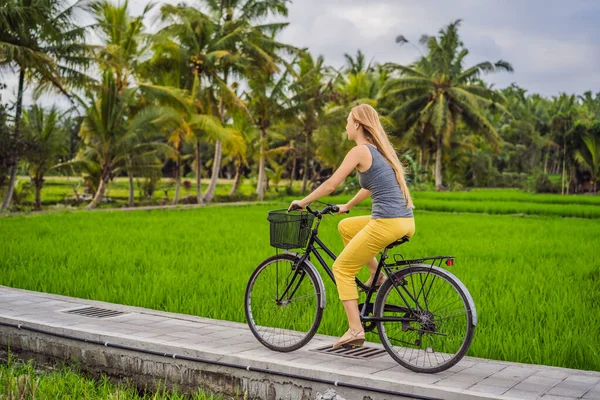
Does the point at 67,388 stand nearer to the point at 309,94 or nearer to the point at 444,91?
the point at 309,94

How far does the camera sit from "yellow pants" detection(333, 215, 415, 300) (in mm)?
4078

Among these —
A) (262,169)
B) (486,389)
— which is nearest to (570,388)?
(486,389)

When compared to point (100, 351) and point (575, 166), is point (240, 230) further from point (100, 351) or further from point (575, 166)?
point (575, 166)

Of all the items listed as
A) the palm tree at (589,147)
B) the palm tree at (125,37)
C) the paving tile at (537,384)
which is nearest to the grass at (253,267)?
the paving tile at (537,384)

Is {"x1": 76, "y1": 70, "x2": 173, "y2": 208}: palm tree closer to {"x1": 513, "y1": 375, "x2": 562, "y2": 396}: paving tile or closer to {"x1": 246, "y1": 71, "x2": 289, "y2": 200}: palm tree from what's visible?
{"x1": 246, "y1": 71, "x2": 289, "y2": 200}: palm tree

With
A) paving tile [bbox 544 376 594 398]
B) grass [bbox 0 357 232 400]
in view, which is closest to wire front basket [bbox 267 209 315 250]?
grass [bbox 0 357 232 400]

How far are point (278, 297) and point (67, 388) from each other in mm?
1415

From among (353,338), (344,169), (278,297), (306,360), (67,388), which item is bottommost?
(67,388)

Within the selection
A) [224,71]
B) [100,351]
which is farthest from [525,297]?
[224,71]

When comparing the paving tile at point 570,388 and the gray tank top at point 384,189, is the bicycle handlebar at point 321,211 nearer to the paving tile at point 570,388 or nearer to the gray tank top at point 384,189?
the gray tank top at point 384,189

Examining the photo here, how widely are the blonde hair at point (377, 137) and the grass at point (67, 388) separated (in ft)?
5.30

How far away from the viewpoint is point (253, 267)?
8469 millimetres

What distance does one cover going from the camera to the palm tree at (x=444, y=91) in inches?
1401

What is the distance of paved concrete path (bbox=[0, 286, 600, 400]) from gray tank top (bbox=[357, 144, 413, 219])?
0.89 metres
